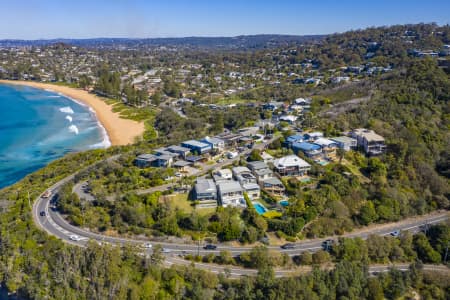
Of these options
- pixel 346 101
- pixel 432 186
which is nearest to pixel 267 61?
pixel 346 101

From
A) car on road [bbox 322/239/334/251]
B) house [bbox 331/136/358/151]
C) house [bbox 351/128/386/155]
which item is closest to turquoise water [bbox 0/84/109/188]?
house [bbox 331/136/358/151]

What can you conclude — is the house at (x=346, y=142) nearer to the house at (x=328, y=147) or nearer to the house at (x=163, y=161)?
the house at (x=328, y=147)

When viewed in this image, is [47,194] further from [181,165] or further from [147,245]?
[147,245]

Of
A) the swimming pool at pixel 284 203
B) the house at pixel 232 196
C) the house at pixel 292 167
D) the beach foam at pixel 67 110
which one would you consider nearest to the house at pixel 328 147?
the house at pixel 292 167

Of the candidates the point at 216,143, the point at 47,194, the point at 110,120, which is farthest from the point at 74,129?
the point at 216,143

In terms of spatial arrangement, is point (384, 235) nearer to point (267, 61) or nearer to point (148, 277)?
point (148, 277)

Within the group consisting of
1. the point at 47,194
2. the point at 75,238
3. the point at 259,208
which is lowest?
the point at 75,238
